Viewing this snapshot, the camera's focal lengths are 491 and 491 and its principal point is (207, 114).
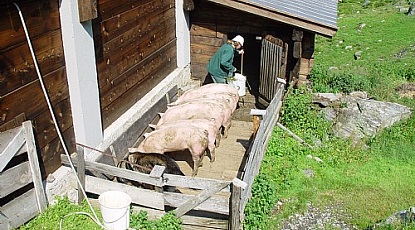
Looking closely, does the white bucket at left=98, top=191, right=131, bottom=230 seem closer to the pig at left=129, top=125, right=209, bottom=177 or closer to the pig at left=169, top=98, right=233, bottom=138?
Result: the pig at left=129, top=125, right=209, bottom=177

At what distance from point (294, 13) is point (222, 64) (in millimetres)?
2122

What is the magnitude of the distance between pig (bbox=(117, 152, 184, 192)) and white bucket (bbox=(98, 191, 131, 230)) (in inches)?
35.3

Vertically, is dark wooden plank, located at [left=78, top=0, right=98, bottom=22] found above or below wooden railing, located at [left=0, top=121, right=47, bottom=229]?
above

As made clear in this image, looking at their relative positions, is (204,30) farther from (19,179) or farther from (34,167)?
(19,179)

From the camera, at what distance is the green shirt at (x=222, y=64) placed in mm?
11914

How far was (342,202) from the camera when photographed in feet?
28.8

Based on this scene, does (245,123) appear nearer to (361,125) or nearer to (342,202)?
(361,125)

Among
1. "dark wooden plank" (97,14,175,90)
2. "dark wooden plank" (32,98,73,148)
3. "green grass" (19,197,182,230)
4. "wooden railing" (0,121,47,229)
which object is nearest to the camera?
"wooden railing" (0,121,47,229)

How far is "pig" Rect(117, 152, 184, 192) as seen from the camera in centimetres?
819

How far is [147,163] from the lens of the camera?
840 centimetres

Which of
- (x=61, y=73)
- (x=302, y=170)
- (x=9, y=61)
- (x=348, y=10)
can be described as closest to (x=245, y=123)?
(x=302, y=170)

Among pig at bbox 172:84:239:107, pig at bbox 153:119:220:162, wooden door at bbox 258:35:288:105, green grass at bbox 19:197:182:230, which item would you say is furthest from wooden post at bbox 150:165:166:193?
wooden door at bbox 258:35:288:105

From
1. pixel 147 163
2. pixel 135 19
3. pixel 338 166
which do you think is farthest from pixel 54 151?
pixel 338 166

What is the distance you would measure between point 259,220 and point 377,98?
5977mm
